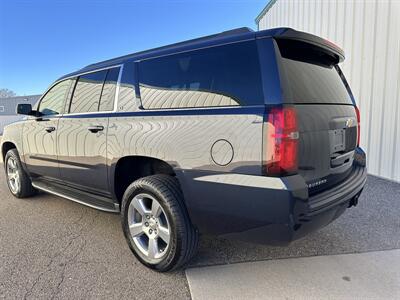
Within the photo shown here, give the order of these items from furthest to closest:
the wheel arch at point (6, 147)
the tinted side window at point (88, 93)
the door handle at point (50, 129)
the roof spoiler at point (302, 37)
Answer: the wheel arch at point (6, 147) → the door handle at point (50, 129) → the tinted side window at point (88, 93) → the roof spoiler at point (302, 37)

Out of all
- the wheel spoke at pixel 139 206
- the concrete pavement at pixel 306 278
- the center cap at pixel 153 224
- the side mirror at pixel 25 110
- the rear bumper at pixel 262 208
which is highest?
the side mirror at pixel 25 110

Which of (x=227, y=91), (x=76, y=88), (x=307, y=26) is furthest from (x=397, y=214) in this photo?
(x=307, y=26)

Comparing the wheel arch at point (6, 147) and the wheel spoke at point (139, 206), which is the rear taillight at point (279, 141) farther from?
the wheel arch at point (6, 147)

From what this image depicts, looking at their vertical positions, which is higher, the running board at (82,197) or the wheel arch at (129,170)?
the wheel arch at (129,170)

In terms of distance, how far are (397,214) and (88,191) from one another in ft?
12.9

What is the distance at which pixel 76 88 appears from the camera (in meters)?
3.68

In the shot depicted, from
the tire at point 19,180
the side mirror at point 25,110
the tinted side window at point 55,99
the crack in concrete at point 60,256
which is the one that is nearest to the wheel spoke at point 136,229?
the crack in concrete at point 60,256

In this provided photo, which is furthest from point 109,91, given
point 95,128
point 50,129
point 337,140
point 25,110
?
point 337,140

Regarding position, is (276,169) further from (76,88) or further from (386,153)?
(386,153)

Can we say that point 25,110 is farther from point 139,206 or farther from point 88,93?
point 139,206

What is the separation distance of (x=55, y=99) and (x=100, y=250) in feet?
7.09

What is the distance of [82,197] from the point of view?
350 cm

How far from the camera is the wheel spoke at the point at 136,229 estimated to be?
9.27 feet

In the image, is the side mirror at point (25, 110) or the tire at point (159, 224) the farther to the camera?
the side mirror at point (25, 110)
